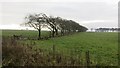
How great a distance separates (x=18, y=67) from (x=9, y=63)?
38.3 inches

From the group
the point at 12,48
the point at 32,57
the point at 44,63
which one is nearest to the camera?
the point at 44,63

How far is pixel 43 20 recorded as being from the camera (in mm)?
81938

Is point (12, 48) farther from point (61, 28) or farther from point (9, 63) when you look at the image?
point (61, 28)

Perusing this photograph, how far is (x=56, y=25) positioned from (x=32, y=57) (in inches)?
2982

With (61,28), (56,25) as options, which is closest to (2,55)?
(56,25)

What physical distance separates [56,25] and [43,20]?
33.9 ft

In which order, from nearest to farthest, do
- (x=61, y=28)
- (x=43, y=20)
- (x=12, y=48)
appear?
(x=12, y=48) < (x=43, y=20) < (x=61, y=28)

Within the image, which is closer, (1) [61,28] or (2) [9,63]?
(2) [9,63]

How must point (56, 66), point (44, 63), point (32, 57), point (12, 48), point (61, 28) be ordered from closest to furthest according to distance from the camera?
1. point (56, 66)
2. point (44, 63)
3. point (32, 57)
4. point (12, 48)
5. point (61, 28)

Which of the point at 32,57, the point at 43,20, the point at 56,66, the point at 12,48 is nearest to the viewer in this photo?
the point at 56,66

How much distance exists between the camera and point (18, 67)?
14.1 m

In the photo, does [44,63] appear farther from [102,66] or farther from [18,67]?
[102,66]

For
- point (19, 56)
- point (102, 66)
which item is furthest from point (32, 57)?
point (102, 66)

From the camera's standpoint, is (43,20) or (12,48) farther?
(43,20)
